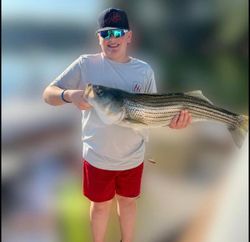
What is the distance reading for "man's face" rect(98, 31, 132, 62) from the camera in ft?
4.10

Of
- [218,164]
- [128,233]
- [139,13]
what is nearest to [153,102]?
[128,233]

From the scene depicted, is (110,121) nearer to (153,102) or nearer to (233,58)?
(153,102)

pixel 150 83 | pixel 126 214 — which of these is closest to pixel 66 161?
pixel 126 214

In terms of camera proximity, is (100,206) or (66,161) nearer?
(100,206)

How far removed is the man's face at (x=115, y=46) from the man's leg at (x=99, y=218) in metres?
0.44

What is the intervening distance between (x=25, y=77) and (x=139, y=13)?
263 centimetres

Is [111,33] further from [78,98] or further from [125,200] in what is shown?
[125,200]

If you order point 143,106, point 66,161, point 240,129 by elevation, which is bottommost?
point 66,161

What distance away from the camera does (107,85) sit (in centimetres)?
127

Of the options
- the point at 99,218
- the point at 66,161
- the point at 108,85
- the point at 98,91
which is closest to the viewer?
the point at 98,91

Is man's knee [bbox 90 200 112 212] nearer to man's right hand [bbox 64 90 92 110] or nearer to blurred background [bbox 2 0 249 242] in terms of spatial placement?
blurred background [bbox 2 0 249 242]

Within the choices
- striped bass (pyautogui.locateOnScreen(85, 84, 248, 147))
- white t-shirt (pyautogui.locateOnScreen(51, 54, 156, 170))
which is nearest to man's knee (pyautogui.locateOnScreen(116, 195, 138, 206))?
white t-shirt (pyautogui.locateOnScreen(51, 54, 156, 170))

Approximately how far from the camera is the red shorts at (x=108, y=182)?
4.29 feet

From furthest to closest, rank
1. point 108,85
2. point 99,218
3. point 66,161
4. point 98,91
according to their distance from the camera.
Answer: point 66,161 < point 99,218 < point 108,85 < point 98,91
